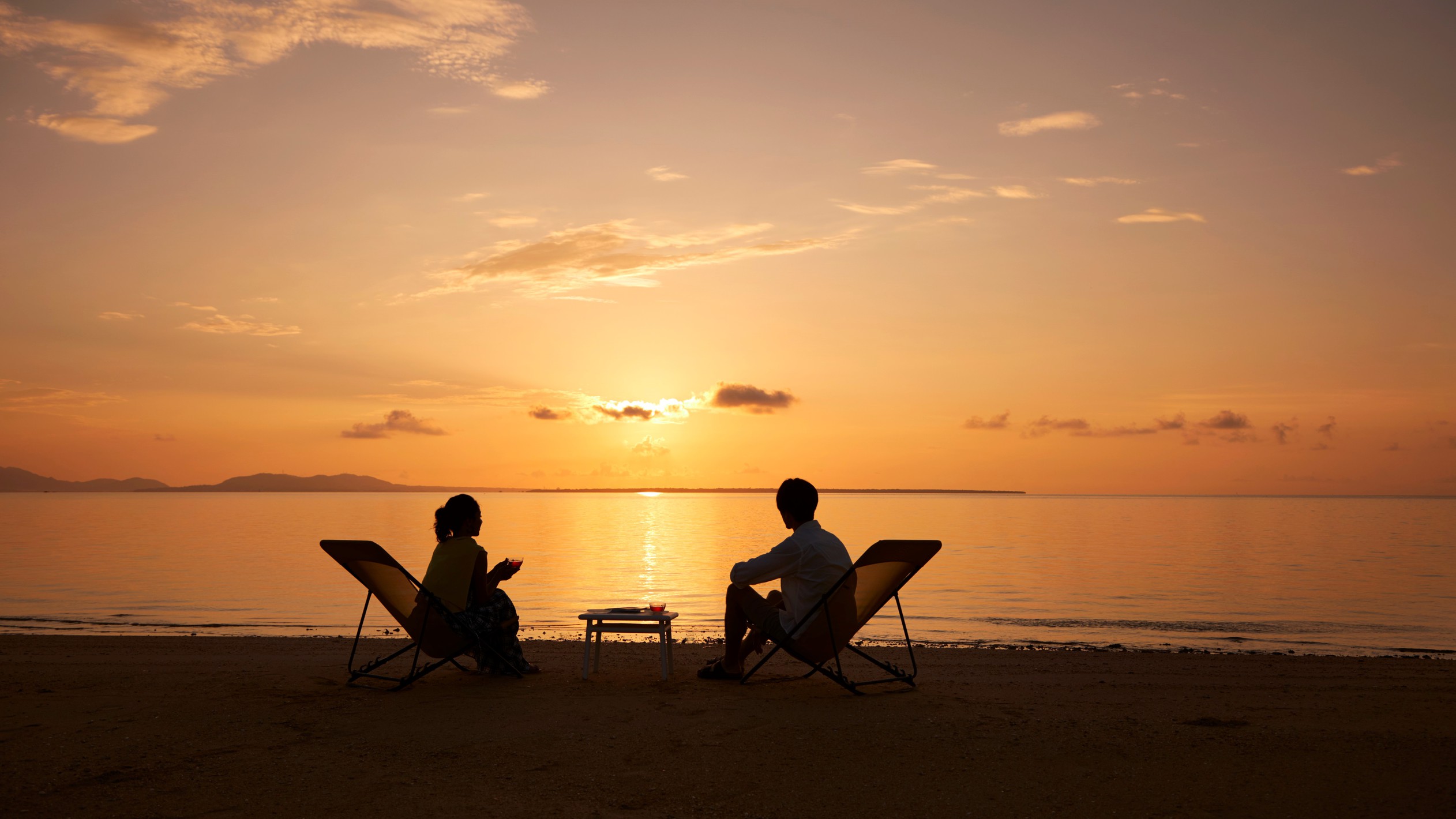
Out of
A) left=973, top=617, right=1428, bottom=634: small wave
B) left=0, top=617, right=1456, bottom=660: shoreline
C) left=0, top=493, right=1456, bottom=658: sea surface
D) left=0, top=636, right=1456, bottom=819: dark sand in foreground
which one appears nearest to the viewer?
left=0, top=636, right=1456, bottom=819: dark sand in foreground

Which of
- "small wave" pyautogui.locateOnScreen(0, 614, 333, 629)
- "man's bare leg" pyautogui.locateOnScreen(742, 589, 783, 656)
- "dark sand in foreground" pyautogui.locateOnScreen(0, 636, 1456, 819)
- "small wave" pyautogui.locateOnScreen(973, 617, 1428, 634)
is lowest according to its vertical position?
"small wave" pyautogui.locateOnScreen(0, 614, 333, 629)

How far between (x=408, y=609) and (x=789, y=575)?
3143 millimetres

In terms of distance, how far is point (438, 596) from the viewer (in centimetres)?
736

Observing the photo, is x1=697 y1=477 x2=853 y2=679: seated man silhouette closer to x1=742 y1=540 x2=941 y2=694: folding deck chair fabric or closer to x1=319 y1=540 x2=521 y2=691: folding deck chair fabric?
x1=742 y1=540 x2=941 y2=694: folding deck chair fabric

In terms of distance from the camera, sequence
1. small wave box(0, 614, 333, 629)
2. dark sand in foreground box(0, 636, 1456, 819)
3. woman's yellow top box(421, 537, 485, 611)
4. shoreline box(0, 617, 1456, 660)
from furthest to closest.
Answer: small wave box(0, 614, 333, 629)
shoreline box(0, 617, 1456, 660)
woman's yellow top box(421, 537, 485, 611)
dark sand in foreground box(0, 636, 1456, 819)

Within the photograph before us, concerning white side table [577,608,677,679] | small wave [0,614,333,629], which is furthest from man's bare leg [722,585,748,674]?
small wave [0,614,333,629]

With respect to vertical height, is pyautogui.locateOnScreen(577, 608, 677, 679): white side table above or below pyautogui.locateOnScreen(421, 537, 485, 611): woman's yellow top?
below

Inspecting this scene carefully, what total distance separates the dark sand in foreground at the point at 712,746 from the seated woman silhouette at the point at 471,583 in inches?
11.6

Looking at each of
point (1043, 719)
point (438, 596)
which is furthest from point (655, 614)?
point (1043, 719)

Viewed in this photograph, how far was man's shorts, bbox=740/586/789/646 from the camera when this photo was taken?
6949 mm

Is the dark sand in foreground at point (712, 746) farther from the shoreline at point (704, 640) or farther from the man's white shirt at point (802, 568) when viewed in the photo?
the shoreline at point (704, 640)

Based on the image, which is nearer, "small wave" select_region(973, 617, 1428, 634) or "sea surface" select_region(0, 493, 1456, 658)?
"sea surface" select_region(0, 493, 1456, 658)

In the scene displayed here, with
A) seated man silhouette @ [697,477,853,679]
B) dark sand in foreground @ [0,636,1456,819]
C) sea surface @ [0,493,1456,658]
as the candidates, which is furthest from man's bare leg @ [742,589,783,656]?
sea surface @ [0,493,1456,658]

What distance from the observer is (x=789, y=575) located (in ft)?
22.8
